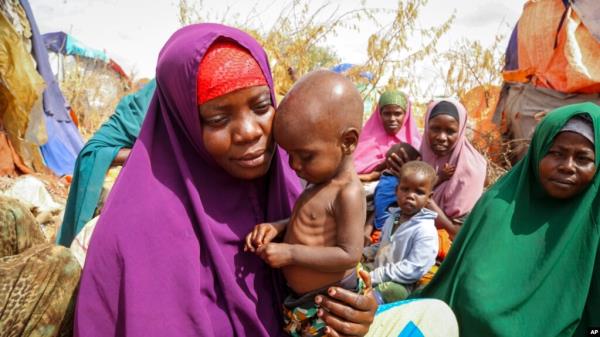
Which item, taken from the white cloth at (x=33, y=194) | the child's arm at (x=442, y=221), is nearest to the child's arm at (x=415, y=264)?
the child's arm at (x=442, y=221)

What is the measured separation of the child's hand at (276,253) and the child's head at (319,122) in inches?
9.4

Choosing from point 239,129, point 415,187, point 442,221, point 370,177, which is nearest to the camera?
point 239,129

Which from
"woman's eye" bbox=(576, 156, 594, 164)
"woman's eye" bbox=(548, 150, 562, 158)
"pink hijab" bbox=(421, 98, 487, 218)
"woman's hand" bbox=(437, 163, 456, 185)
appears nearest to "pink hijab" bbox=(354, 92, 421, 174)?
"pink hijab" bbox=(421, 98, 487, 218)

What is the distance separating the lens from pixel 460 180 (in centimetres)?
395

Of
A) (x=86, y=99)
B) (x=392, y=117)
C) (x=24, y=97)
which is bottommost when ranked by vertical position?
(x=86, y=99)

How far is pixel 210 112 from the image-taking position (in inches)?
55.8

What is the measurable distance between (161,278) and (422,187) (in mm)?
2283

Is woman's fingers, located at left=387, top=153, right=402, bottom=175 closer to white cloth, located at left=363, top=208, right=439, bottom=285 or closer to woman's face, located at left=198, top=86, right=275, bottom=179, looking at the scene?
white cloth, located at left=363, top=208, right=439, bottom=285

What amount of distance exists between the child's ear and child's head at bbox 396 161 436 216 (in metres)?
1.89

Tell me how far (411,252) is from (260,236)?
193 centimetres

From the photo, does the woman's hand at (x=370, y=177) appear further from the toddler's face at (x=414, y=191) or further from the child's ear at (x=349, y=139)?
the child's ear at (x=349, y=139)

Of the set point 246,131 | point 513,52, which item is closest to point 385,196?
point 246,131

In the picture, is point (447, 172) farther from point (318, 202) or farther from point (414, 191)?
point (318, 202)

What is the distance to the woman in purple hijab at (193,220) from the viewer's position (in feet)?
4.45
